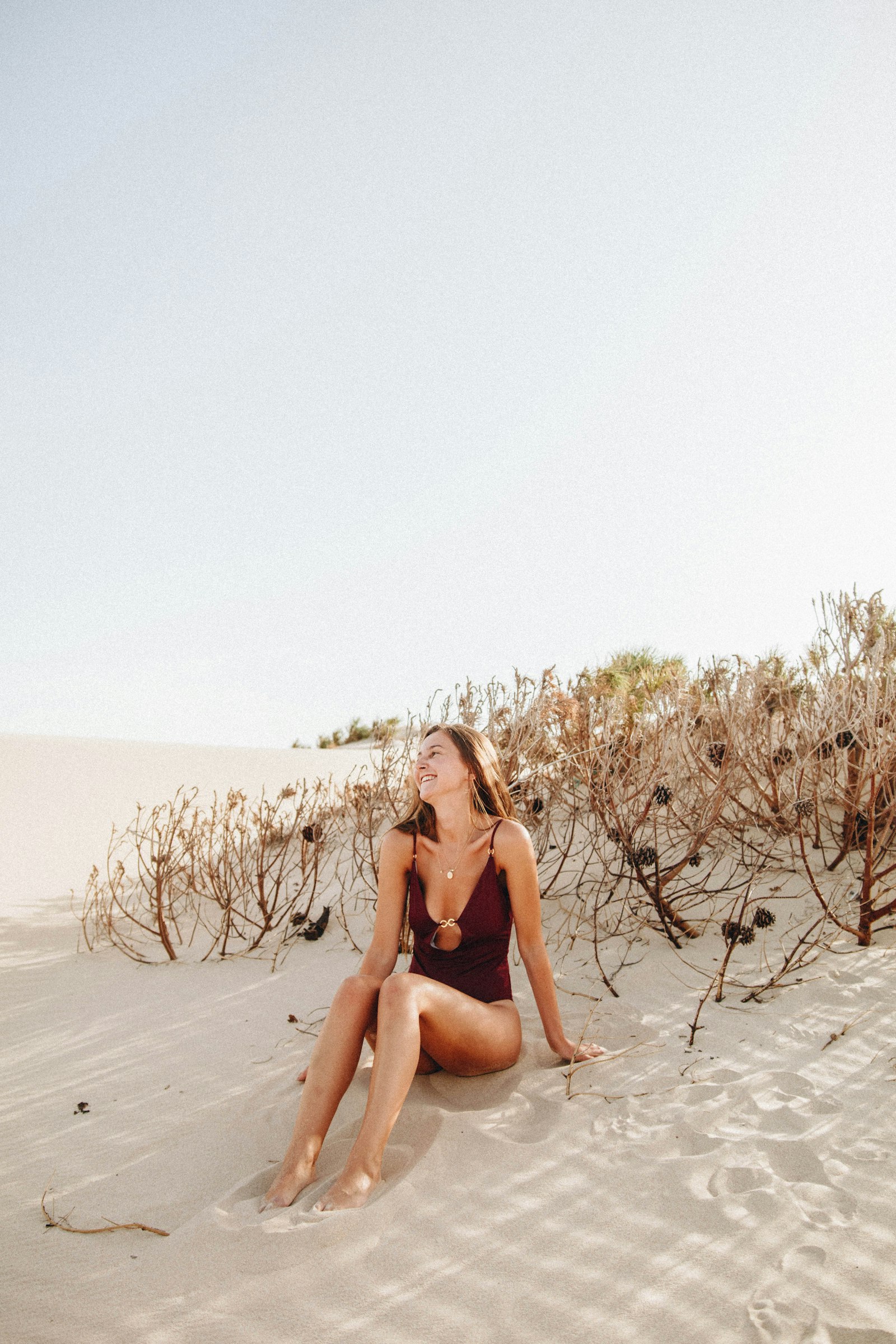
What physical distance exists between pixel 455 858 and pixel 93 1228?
147 cm

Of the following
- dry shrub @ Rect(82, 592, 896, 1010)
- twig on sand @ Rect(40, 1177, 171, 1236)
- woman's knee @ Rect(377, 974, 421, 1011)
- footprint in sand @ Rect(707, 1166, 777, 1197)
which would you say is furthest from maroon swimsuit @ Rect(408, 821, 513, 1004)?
twig on sand @ Rect(40, 1177, 171, 1236)

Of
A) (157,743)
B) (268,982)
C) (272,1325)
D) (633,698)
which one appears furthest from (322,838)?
(157,743)

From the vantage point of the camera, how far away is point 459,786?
296 centimetres

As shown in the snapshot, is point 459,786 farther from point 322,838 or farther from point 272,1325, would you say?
point 322,838

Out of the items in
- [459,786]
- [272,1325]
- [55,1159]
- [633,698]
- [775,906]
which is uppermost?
[633,698]


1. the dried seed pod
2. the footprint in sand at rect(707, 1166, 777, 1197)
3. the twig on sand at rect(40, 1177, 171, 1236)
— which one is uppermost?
the footprint in sand at rect(707, 1166, 777, 1197)

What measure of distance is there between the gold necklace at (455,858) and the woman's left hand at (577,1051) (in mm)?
653

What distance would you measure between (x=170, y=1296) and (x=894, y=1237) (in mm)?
1563

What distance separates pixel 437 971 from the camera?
2732mm

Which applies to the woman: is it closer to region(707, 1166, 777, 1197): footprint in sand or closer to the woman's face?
the woman's face

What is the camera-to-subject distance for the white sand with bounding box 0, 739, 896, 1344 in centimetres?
161

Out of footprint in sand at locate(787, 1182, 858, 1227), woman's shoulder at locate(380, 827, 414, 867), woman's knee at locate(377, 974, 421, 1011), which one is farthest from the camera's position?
woman's shoulder at locate(380, 827, 414, 867)

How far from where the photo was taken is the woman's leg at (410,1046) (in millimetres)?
1995

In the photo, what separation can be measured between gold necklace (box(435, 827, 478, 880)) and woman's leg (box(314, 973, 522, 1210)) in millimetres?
462
